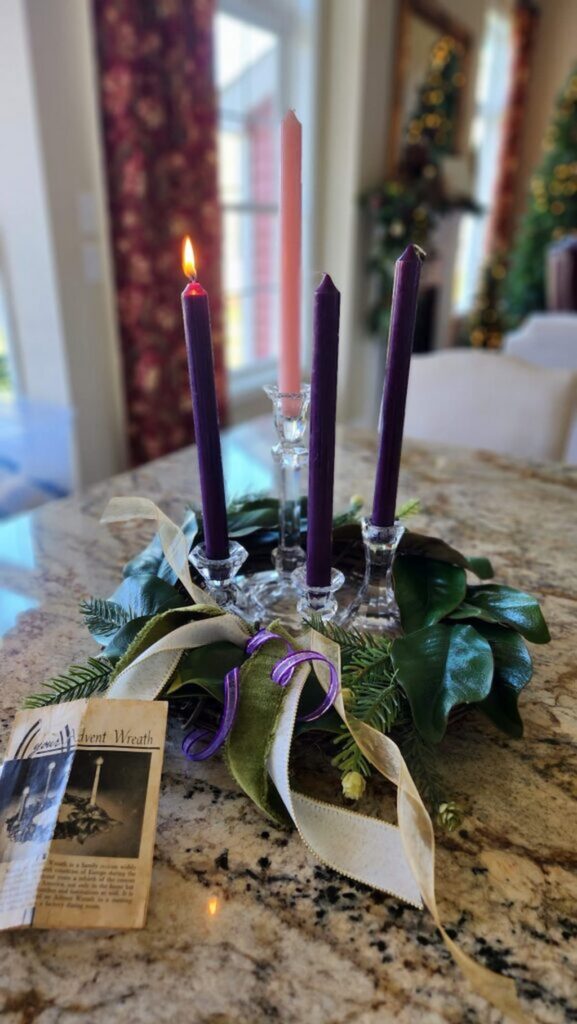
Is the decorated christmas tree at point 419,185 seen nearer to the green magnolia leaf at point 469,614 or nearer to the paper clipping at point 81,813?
the green magnolia leaf at point 469,614

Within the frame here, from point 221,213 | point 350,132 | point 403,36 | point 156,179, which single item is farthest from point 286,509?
point 403,36

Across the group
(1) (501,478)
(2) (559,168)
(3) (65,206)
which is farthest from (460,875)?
(2) (559,168)

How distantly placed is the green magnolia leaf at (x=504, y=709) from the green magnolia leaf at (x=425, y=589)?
7 centimetres

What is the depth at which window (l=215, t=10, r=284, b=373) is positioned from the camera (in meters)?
2.76

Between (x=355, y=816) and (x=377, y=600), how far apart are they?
223mm

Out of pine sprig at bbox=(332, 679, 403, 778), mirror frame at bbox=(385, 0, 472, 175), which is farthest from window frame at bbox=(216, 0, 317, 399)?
pine sprig at bbox=(332, 679, 403, 778)

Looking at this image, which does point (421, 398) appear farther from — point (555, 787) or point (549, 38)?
point (549, 38)

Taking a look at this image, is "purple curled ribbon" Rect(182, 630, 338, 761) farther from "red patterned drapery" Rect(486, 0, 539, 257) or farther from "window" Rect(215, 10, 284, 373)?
"red patterned drapery" Rect(486, 0, 539, 257)

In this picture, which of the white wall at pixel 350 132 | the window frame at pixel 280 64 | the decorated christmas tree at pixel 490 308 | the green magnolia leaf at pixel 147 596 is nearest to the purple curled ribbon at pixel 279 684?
the green magnolia leaf at pixel 147 596

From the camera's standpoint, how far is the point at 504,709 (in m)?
0.50

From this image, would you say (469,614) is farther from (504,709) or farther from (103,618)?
(103,618)

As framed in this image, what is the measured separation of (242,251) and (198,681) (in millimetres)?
2967

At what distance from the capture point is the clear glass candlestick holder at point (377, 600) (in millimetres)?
585

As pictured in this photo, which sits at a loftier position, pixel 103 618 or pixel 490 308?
pixel 103 618
